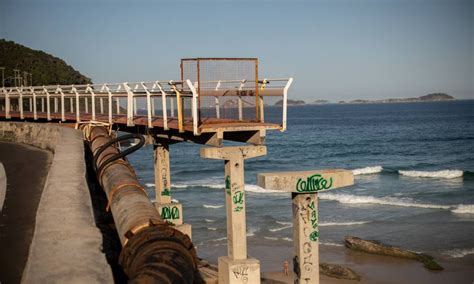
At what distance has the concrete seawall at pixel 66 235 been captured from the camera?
5.31 meters

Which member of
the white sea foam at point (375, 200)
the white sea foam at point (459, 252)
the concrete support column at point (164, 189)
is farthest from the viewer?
the white sea foam at point (375, 200)

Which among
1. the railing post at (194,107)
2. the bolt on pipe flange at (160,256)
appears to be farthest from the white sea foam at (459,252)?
the bolt on pipe flange at (160,256)

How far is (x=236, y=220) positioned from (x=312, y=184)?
2324mm

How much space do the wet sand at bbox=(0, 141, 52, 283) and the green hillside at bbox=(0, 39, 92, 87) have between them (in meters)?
98.0

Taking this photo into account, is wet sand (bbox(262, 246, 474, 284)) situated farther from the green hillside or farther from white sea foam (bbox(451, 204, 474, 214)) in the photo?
the green hillside

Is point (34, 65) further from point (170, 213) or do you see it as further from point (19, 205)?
point (19, 205)

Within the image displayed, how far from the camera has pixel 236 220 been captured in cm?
1088

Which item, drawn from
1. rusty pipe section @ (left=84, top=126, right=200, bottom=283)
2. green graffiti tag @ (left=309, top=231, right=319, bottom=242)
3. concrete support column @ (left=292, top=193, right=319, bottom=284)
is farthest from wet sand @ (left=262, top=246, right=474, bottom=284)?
rusty pipe section @ (left=84, top=126, right=200, bottom=283)

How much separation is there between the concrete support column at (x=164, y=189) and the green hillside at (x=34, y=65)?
96568mm

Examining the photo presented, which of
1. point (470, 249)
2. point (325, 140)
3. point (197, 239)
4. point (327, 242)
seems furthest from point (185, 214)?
point (325, 140)

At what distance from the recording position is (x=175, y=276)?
5.60 metres

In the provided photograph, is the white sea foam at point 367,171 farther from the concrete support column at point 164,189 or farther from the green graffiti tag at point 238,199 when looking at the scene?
the green graffiti tag at point 238,199

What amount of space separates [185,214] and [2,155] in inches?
630

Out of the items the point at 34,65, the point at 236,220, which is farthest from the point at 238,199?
the point at 34,65
